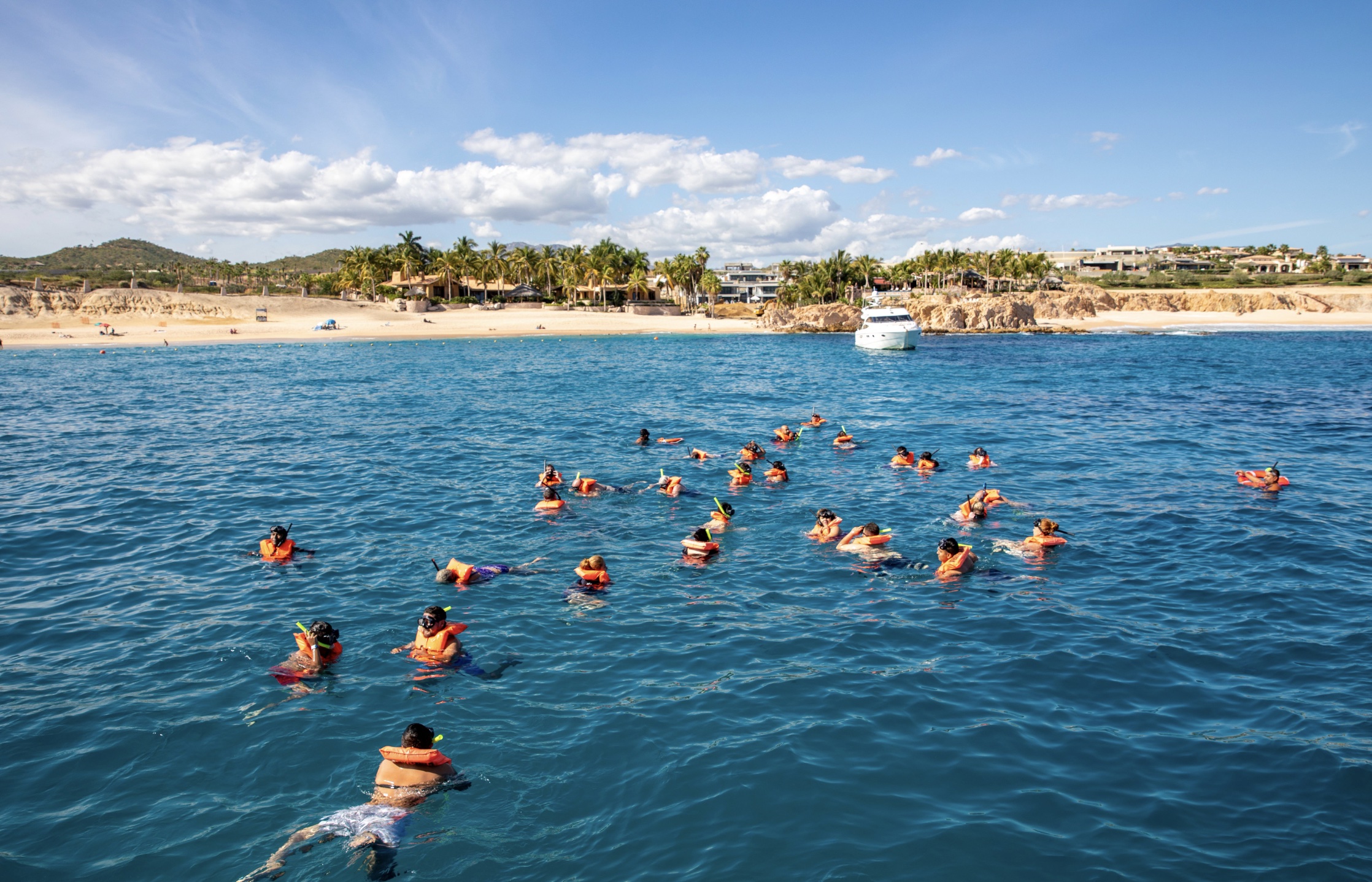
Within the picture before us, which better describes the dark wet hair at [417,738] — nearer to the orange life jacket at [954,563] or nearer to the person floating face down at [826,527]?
the orange life jacket at [954,563]

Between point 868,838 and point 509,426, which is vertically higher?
point 509,426

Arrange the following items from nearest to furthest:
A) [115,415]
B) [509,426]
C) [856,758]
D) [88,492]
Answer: [856,758], [88,492], [509,426], [115,415]

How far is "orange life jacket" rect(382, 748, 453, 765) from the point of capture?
8859 millimetres

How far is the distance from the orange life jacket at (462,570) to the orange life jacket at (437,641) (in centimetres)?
306

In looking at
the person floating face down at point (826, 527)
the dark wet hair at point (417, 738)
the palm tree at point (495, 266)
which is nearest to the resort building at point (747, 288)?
the palm tree at point (495, 266)

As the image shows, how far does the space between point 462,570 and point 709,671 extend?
230 inches

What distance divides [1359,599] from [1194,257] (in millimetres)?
191574

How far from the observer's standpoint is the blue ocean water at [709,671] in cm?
830

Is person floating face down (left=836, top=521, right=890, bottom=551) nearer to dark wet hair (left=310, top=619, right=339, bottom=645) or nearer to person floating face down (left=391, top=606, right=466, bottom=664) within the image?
person floating face down (left=391, top=606, right=466, bottom=664)

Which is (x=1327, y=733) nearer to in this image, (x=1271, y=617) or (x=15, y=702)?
(x=1271, y=617)

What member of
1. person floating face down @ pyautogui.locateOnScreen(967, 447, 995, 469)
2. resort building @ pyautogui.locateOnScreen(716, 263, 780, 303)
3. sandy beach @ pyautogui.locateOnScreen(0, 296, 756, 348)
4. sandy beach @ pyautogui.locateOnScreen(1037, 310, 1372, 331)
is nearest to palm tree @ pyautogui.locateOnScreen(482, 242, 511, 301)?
sandy beach @ pyautogui.locateOnScreen(0, 296, 756, 348)

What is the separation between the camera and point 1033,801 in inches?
345

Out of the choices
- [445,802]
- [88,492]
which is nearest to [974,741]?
[445,802]

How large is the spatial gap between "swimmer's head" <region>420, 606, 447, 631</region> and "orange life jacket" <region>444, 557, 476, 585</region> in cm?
295
